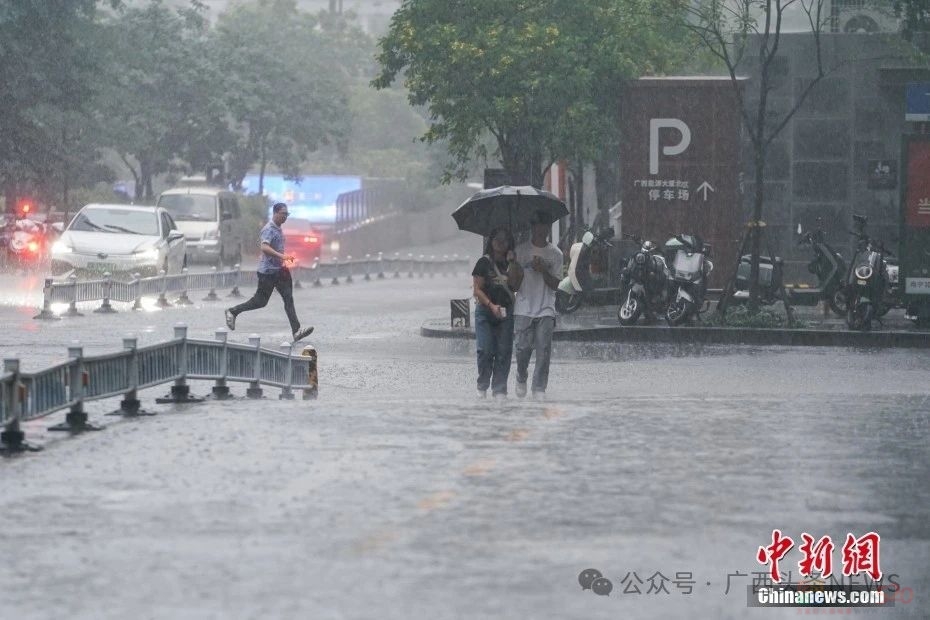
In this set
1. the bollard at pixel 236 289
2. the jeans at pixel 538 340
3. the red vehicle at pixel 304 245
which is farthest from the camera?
the red vehicle at pixel 304 245

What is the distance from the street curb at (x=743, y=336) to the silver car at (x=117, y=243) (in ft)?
37.8

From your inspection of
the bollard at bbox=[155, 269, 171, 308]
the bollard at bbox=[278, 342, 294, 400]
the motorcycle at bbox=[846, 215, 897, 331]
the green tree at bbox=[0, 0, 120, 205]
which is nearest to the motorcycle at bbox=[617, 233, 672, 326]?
the motorcycle at bbox=[846, 215, 897, 331]

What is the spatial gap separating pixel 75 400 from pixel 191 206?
123ft

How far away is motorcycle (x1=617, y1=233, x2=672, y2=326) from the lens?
28953 mm

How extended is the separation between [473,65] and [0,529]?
29.3 metres

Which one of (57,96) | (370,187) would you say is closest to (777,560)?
Answer: (57,96)

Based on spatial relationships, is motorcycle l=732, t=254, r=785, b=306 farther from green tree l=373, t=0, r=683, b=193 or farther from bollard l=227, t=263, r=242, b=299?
bollard l=227, t=263, r=242, b=299

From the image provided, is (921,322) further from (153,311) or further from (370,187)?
(370,187)

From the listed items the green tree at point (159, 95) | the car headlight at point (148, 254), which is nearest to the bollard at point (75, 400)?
the car headlight at point (148, 254)

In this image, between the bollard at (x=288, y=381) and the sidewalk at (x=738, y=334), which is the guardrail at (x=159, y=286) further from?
the bollard at (x=288, y=381)

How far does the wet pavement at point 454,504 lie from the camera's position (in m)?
8.34

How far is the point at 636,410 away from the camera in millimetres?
15711

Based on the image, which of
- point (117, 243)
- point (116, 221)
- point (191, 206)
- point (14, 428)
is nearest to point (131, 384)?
point (14, 428)

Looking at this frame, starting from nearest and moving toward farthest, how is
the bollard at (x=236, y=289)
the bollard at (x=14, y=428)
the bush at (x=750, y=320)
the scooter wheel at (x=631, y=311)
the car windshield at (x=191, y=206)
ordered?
the bollard at (x=14, y=428) < the bush at (x=750, y=320) < the scooter wheel at (x=631, y=311) < the bollard at (x=236, y=289) < the car windshield at (x=191, y=206)
